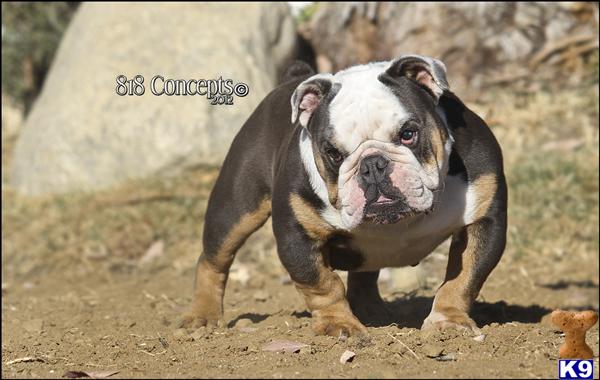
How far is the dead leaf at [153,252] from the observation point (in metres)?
9.90

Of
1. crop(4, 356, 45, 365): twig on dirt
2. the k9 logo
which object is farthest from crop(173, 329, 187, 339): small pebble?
the k9 logo

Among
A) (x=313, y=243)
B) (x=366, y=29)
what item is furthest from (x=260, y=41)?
(x=313, y=243)

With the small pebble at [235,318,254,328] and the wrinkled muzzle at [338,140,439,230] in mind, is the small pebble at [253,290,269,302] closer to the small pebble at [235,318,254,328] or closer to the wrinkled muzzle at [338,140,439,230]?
the small pebble at [235,318,254,328]

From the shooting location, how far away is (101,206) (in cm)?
1057

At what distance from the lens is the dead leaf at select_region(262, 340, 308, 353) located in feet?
14.7

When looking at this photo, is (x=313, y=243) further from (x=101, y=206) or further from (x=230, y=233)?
(x=101, y=206)

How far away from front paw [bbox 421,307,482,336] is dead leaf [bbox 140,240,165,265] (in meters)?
5.14

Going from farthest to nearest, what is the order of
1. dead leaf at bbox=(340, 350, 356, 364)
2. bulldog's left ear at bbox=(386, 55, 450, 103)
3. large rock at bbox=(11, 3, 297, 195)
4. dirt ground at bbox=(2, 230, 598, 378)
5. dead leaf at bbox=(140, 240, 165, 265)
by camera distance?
1. large rock at bbox=(11, 3, 297, 195)
2. dead leaf at bbox=(140, 240, 165, 265)
3. bulldog's left ear at bbox=(386, 55, 450, 103)
4. dead leaf at bbox=(340, 350, 356, 364)
5. dirt ground at bbox=(2, 230, 598, 378)

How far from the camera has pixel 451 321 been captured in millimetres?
5004

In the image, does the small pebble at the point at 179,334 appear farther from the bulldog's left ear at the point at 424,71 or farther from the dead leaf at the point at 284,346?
the bulldog's left ear at the point at 424,71

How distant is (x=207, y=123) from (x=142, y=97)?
85 centimetres

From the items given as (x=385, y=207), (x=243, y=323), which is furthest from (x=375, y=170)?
(x=243, y=323)

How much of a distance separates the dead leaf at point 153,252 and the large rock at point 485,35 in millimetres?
3375

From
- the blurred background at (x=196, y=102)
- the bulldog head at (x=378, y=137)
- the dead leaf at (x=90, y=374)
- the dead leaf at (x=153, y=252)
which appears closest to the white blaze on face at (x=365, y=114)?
the bulldog head at (x=378, y=137)
